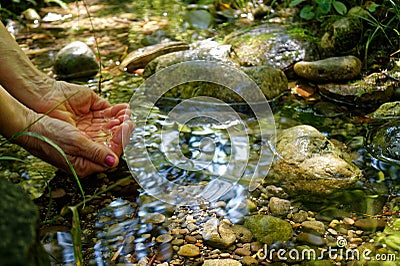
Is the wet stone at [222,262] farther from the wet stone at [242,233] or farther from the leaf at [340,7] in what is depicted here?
the leaf at [340,7]

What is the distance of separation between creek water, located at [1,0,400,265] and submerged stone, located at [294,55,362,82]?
19 centimetres

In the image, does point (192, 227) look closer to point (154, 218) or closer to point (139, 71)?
point (154, 218)

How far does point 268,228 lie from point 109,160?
2.92 feet

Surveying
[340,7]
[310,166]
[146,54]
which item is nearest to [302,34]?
[340,7]

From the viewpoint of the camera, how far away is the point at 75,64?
12.9 ft

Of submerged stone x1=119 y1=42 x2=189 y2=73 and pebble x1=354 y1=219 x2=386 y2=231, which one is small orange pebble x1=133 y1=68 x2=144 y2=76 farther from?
pebble x1=354 y1=219 x2=386 y2=231

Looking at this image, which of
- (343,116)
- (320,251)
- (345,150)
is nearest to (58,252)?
(320,251)

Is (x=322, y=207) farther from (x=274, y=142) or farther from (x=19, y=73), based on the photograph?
(x=19, y=73)

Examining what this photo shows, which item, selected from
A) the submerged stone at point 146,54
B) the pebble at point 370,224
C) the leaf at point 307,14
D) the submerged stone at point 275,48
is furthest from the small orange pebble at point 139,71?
the pebble at point 370,224

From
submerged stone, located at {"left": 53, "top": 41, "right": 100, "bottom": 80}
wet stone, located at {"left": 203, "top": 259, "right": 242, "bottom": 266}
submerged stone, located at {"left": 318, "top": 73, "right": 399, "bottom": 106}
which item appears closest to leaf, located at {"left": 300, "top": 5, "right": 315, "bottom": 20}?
submerged stone, located at {"left": 318, "top": 73, "right": 399, "bottom": 106}

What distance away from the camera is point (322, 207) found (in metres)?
2.33

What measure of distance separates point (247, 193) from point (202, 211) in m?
0.28

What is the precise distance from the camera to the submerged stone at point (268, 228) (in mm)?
2133

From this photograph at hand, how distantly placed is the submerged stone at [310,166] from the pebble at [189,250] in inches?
25.4
